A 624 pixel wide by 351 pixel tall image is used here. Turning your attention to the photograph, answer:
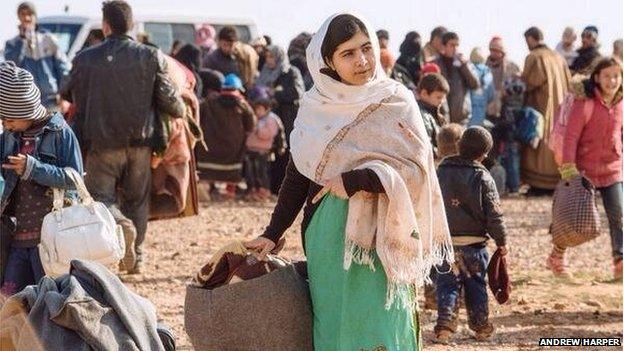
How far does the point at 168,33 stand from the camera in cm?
2284

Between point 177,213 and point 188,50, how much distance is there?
650cm

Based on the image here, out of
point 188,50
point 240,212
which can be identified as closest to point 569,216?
point 240,212

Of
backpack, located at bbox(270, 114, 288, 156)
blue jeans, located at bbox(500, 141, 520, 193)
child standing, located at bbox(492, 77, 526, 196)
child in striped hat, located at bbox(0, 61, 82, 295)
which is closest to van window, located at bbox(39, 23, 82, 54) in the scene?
backpack, located at bbox(270, 114, 288, 156)

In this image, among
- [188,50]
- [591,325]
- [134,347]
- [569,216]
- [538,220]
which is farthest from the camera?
[188,50]

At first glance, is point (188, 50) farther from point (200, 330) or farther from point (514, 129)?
point (200, 330)

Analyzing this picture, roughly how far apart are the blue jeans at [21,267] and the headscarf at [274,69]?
1067cm

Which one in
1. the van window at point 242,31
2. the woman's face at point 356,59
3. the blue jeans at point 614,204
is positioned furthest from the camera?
the van window at point 242,31

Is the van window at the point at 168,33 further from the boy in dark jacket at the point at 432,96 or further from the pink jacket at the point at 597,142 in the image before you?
the boy in dark jacket at the point at 432,96

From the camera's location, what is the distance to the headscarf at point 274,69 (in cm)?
1911

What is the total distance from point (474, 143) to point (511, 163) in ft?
33.8

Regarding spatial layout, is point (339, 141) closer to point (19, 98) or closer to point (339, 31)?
point (339, 31)

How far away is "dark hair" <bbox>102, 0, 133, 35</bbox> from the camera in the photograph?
37.3 ft

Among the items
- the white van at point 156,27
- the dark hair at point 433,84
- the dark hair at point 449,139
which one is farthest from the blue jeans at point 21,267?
the white van at point 156,27

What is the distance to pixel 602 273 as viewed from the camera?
43.0 feet
